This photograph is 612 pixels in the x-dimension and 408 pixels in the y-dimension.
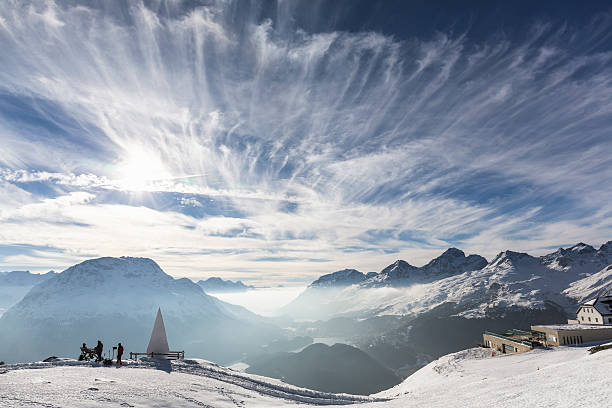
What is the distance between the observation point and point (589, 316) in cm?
9056

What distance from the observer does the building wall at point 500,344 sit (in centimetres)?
5312

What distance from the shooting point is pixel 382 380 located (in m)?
192

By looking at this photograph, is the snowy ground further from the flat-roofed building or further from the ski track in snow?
the flat-roofed building

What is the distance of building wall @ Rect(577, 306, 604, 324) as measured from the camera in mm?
85812

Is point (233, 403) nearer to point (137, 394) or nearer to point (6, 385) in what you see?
point (137, 394)

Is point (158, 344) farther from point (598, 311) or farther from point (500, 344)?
point (598, 311)

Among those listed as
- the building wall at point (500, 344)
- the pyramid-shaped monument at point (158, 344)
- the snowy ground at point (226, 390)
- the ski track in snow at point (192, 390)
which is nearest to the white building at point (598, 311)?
the building wall at point (500, 344)

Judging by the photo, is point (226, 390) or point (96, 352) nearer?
point (226, 390)

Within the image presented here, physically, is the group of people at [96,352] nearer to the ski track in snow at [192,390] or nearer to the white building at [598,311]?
the ski track in snow at [192,390]

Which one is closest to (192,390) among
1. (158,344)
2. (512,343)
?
(158,344)

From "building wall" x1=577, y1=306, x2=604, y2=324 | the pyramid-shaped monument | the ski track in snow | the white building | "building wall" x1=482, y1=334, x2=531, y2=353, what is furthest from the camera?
"building wall" x1=577, y1=306, x2=604, y2=324

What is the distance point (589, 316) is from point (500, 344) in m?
51.4

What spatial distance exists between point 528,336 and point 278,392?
62864 mm

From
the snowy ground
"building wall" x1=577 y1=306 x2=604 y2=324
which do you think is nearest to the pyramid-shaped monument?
the snowy ground
